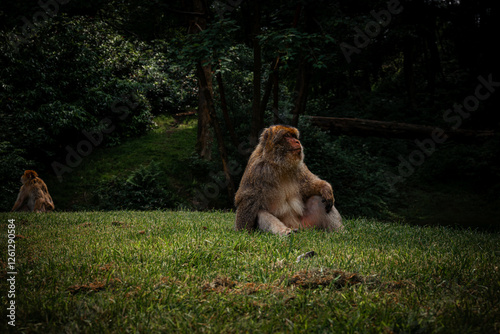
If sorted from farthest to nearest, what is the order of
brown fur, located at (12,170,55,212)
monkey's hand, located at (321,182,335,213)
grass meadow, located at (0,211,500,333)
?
1. brown fur, located at (12,170,55,212)
2. monkey's hand, located at (321,182,335,213)
3. grass meadow, located at (0,211,500,333)

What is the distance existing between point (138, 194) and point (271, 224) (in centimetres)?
916

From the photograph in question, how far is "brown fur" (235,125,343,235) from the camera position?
5074mm

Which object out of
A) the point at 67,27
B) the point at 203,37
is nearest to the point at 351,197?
the point at 203,37

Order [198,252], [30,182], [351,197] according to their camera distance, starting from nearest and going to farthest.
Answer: [198,252] → [30,182] → [351,197]

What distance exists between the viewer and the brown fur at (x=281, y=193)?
5.07 meters

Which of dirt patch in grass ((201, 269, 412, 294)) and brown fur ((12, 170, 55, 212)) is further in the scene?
brown fur ((12, 170, 55, 212))

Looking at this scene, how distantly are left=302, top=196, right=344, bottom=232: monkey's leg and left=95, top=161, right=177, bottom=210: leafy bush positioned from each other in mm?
A: 8320

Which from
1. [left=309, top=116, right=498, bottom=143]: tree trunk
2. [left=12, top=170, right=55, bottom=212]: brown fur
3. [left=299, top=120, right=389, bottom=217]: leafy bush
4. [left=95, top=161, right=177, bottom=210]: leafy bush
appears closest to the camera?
[left=12, top=170, right=55, bottom=212]: brown fur

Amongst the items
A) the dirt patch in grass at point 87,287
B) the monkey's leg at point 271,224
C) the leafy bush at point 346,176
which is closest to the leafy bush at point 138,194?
the leafy bush at point 346,176

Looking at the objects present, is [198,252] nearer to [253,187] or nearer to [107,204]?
[253,187]

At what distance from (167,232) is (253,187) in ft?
5.06

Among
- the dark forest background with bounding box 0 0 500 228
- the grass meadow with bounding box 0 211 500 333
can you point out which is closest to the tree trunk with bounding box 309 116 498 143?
the dark forest background with bounding box 0 0 500 228

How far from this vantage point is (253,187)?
16.8ft

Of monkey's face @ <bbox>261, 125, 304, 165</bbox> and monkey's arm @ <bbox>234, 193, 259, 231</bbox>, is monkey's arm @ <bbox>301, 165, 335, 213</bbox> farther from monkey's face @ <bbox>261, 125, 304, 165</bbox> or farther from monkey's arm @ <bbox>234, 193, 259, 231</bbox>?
monkey's arm @ <bbox>234, 193, 259, 231</bbox>
